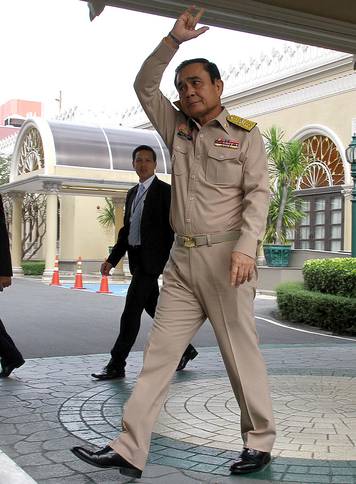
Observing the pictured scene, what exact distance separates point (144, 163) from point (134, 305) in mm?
1176

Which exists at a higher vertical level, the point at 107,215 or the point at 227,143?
the point at 107,215

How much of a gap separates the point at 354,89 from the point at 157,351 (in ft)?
60.1

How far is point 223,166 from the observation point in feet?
10.7

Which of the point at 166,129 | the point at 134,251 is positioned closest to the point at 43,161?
the point at 134,251

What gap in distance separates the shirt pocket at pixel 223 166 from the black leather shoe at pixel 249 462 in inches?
51.8

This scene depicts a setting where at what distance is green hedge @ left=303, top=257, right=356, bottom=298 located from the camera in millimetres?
10562

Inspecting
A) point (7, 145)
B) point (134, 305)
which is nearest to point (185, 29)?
point (134, 305)

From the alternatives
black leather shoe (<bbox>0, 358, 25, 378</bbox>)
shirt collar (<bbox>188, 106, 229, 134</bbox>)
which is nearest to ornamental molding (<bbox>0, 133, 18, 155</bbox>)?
black leather shoe (<bbox>0, 358, 25, 378</bbox>)

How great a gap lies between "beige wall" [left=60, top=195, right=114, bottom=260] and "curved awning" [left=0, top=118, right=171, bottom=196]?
6.24 m

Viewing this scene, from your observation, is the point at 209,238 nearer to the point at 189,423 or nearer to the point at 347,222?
the point at 189,423

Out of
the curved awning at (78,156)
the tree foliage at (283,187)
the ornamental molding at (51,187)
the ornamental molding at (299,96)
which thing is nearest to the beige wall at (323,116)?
the ornamental molding at (299,96)

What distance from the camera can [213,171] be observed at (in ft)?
10.7

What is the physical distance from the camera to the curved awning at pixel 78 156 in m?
21.5

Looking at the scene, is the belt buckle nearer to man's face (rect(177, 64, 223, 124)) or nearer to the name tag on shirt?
the name tag on shirt
